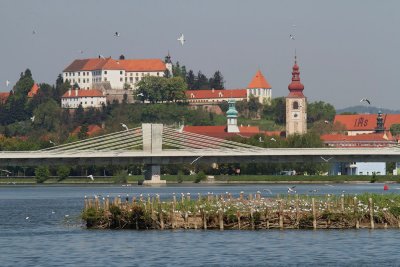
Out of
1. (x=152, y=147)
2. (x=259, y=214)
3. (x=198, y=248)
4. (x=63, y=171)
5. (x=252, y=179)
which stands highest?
(x=152, y=147)

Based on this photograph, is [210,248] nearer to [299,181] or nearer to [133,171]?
[299,181]

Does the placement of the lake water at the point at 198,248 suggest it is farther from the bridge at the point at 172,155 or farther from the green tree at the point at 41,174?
the green tree at the point at 41,174

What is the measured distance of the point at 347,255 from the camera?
5625 centimetres

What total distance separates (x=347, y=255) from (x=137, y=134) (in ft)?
376

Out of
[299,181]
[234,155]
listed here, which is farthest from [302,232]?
[299,181]

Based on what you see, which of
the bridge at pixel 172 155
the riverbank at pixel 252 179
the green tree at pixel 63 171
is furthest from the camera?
the green tree at pixel 63 171

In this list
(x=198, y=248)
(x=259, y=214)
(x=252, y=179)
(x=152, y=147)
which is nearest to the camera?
(x=198, y=248)

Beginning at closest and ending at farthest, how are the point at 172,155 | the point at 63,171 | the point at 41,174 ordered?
the point at 172,155
the point at 63,171
the point at 41,174

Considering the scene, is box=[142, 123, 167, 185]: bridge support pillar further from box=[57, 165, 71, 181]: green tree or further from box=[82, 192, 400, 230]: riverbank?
box=[82, 192, 400, 230]: riverbank

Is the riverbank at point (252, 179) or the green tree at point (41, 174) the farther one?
the green tree at point (41, 174)

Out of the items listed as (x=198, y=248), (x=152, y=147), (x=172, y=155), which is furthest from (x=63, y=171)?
(x=198, y=248)

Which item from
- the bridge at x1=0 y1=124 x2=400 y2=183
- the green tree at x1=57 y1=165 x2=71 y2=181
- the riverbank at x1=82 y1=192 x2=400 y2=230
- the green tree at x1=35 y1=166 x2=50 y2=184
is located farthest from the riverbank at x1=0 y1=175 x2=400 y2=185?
the riverbank at x1=82 y1=192 x2=400 y2=230

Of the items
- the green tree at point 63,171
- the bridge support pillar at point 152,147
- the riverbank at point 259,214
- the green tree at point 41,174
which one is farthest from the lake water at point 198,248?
the green tree at point 41,174

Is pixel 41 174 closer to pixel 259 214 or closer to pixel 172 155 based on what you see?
pixel 172 155
